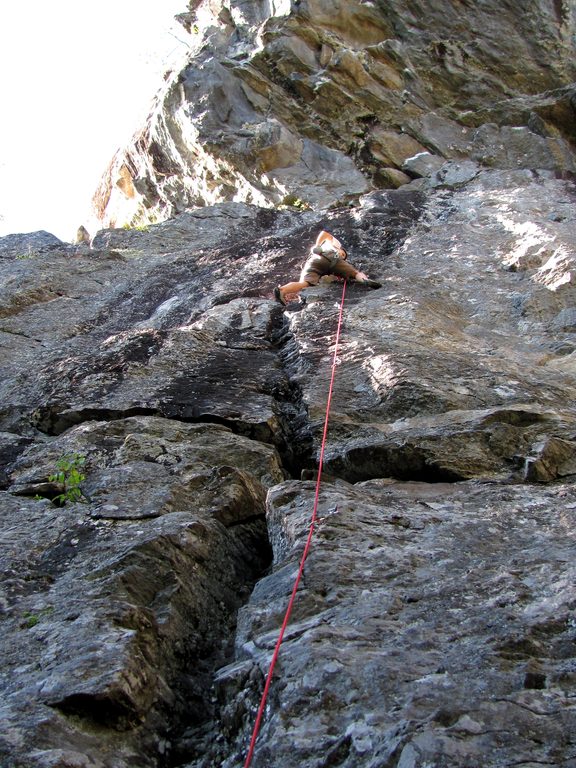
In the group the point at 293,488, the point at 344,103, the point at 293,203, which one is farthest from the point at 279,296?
the point at 344,103

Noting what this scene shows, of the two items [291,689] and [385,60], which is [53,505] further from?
[385,60]

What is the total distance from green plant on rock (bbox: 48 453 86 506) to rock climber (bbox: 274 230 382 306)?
3472 millimetres

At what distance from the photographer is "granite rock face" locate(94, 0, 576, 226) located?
13.3 m

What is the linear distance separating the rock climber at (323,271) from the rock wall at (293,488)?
0.18 meters

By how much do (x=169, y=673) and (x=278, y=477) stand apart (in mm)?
2022

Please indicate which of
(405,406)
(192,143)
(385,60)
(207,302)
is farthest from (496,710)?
(385,60)

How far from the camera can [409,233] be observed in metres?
9.82

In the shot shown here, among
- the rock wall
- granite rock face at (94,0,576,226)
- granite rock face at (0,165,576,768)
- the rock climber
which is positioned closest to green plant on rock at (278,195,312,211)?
granite rock face at (94,0,576,226)

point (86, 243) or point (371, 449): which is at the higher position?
point (86, 243)

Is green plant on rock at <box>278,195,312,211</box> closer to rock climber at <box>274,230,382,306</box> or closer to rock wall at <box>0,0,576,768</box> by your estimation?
rock wall at <box>0,0,576,768</box>

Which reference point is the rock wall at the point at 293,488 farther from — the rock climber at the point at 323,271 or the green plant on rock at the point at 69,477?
the rock climber at the point at 323,271

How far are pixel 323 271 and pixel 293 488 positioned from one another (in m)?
4.52

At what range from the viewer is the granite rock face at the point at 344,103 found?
43.8 feet

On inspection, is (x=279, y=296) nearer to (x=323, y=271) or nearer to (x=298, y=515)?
(x=323, y=271)
